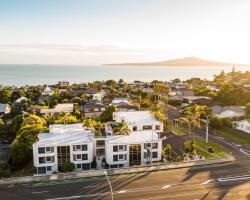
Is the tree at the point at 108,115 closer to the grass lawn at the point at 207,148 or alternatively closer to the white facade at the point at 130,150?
the grass lawn at the point at 207,148

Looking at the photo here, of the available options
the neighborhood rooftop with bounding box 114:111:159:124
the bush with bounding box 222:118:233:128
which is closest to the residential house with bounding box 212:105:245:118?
the bush with bounding box 222:118:233:128

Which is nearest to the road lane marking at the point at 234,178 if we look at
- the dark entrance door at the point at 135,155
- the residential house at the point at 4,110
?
the dark entrance door at the point at 135,155

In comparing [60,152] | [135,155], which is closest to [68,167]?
[60,152]

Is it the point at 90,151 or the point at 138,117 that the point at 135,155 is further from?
the point at 138,117

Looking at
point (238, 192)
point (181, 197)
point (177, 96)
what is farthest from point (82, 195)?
point (177, 96)

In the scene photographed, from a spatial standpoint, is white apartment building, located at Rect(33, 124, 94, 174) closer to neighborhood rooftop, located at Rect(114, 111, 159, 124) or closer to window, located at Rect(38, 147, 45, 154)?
window, located at Rect(38, 147, 45, 154)

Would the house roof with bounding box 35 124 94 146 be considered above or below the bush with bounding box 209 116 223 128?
above

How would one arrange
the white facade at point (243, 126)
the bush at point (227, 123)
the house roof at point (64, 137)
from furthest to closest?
the bush at point (227, 123)
the white facade at point (243, 126)
the house roof at point (64, 137)
